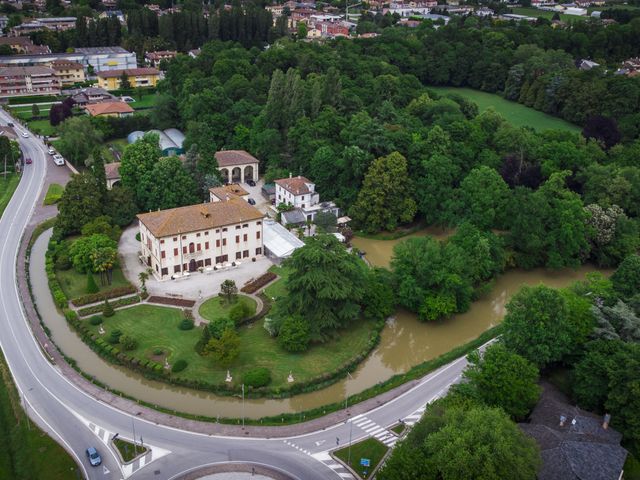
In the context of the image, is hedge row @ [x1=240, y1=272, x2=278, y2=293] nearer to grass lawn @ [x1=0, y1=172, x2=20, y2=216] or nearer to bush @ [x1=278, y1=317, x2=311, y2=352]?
bush @ [x1=278, y1=317, x2=311, y2=352]

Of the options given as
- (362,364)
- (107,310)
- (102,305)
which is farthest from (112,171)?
(362,364)

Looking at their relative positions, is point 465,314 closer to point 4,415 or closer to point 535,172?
point 535,172

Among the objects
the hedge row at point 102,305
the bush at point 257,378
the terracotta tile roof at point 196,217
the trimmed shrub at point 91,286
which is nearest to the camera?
the bush at point 257,378

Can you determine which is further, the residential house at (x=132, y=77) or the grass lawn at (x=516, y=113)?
the residential house at (x=132, y=77)

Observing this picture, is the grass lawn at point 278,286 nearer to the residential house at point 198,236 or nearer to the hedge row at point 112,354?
the residential house at point 198,236

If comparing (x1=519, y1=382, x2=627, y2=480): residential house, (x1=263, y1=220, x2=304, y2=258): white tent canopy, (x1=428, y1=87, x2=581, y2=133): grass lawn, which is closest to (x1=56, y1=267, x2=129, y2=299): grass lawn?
(x1=263, y1=220, x2=304, y2=258): white tent canopy

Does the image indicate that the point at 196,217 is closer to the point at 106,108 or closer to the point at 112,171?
the point at 112,171

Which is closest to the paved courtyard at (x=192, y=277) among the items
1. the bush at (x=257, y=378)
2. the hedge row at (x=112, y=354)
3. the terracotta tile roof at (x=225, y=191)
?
the hedge row at (x=112, y=354)
